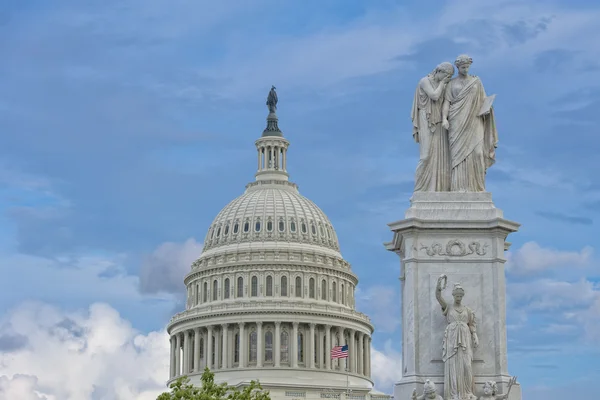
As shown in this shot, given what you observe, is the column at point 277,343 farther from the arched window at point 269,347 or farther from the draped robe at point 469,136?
the draped robe at point 469,136

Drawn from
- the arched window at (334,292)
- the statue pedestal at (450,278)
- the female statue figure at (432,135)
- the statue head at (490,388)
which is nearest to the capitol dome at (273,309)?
the arched window at (334,292)

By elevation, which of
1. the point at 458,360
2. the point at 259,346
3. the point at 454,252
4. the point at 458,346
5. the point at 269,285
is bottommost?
the point at 458,360

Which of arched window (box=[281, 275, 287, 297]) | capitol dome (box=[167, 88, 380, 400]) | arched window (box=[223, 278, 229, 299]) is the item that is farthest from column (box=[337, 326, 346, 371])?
arched window (box=[223, 278, 229, 299])

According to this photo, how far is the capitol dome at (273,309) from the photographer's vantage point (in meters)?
188

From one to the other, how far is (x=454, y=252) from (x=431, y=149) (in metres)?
2.28

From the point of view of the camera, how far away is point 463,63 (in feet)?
92.5

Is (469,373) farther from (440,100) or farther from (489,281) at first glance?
(440,100)

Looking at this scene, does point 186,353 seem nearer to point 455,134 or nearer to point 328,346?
point 328,346

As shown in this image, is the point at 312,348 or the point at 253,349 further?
the point at 253,349

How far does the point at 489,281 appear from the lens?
1059 inches

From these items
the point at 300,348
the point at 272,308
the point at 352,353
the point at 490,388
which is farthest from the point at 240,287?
the point at 490,388

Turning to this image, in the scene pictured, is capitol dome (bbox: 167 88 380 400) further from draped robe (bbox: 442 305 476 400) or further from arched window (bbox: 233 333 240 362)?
draped robe (bbox: 442 305 476 400)

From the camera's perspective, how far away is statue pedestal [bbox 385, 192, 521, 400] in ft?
87.0

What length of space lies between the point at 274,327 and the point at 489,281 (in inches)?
6442
